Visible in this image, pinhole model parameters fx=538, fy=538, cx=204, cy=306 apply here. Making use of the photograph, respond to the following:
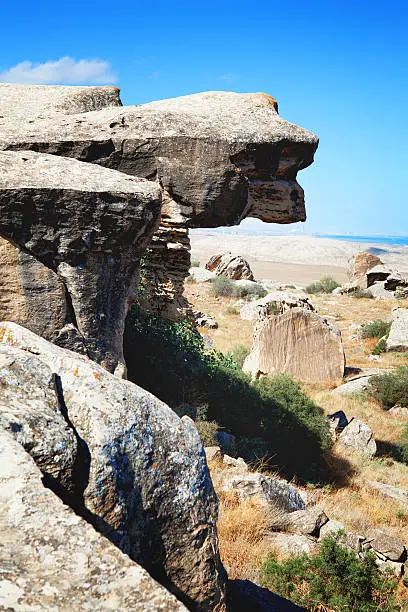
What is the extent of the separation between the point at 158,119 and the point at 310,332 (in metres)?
7.55

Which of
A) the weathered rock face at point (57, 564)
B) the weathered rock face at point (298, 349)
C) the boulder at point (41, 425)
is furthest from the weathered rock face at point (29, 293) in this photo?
the weathered rock face at point (298, 349)

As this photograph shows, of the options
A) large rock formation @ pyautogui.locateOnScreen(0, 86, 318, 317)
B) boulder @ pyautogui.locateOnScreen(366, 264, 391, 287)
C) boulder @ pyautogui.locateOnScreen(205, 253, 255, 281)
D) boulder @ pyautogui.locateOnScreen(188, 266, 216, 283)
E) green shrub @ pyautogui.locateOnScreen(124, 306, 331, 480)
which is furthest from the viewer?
boulder @ pyautogui.locateOnScreen(205, 253, 255, 281)

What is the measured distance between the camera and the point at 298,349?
13430mm

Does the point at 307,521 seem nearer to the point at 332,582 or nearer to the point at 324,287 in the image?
the point at 332,582

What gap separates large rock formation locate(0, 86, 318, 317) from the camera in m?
7.46

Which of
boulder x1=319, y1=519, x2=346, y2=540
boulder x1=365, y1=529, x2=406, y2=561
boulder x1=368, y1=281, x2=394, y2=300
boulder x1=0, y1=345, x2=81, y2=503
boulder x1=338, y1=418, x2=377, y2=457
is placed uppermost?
boulder x1=0, y1=345, x2=81, y2=503

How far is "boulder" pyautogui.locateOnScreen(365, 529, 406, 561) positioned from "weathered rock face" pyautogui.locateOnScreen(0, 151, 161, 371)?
3516 millimetres

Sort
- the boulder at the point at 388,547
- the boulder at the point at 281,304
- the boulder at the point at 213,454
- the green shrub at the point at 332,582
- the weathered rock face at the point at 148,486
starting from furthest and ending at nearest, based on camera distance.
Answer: the boulder at the point at 281,304 < the boulder at the point at 213,454 < the boulder at the point at 388,547 < the green shrub at the point at 332,582 < the weathered rock face at the point at 148,486

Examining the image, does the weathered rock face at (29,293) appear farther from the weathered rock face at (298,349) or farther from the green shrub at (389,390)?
the green shrub at (389,390)

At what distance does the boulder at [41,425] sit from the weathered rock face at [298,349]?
10.3 m

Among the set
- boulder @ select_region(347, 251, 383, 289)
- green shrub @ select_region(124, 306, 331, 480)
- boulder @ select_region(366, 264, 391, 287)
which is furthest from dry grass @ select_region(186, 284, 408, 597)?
boulder @ select_region(347, 251, 383, 289)

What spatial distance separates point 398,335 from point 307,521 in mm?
12997

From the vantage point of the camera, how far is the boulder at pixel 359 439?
32.4ft

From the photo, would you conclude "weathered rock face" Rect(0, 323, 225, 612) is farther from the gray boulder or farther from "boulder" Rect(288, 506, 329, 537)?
"boulder" Rect(288, 506, 329, 537)
